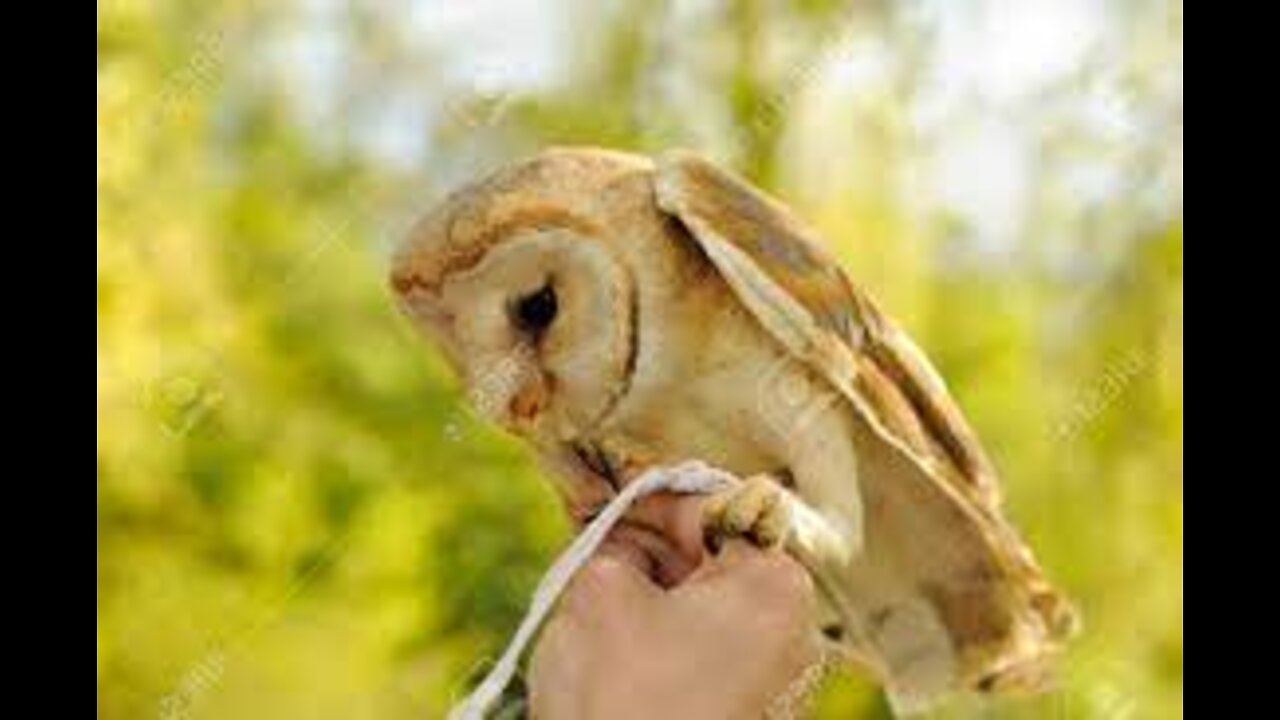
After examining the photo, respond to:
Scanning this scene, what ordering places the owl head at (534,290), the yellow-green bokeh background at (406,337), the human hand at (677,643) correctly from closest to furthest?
the human hand at (677,643) → the owl head at (534,290) → the yellow-green bokeh background at (406,337)

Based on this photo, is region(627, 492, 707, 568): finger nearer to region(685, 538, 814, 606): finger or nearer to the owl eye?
region(685, 538, 814, 606): finger

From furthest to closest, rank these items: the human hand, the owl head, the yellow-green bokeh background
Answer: the yellow-green bokeh background < the owl head < the human hand

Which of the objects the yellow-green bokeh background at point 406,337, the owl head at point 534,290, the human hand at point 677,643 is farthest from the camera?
the yellow-green bokeh background at point 406,337

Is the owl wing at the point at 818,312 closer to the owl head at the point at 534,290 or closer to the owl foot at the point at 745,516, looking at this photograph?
the owl head at the point at 534,290

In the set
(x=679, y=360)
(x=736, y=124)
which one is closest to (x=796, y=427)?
(x=679, y=360)

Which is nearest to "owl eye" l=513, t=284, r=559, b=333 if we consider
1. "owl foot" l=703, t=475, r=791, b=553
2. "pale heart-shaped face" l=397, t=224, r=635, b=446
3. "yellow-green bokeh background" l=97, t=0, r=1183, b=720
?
"pale heart-shaped face" l=397, t=224, r=635, b=446

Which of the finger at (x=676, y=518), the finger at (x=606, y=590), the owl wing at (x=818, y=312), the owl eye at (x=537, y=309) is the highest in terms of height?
the owl eye at (x=537, y=309)

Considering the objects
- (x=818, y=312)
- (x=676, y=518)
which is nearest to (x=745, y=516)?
(x=676, y=518)

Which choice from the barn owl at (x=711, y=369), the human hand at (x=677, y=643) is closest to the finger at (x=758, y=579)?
the human hand at (x=677, y=643)
